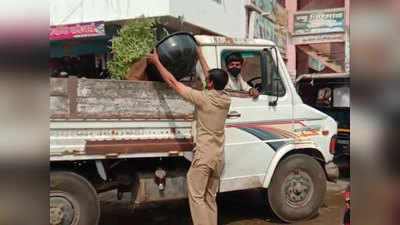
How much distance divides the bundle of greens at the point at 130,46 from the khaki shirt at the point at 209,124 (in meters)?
0.76

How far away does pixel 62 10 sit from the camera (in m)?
11.9

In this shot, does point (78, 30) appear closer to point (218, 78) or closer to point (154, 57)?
point (154, 57)

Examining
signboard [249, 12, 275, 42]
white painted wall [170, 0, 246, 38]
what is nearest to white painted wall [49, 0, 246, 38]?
white painted wall [170, 0, 246, 38]

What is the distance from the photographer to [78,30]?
1140cm

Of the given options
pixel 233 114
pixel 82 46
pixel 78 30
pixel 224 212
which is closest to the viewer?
pixel 233 114

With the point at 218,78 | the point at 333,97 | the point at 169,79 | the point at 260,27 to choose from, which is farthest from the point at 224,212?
the point at 260,27

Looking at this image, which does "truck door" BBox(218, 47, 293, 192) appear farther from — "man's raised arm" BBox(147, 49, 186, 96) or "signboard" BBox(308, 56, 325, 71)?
"signboard" BBox(308, 56, 325, 71)

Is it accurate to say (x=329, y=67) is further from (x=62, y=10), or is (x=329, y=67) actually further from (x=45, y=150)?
(x=45, y=150)

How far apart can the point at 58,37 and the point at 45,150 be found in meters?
11.3

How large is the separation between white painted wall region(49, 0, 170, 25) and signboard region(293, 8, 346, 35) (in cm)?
993

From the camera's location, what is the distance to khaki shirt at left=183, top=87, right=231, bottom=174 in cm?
395

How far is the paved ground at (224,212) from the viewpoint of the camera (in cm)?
540

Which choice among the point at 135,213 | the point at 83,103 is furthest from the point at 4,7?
the point at 135,213

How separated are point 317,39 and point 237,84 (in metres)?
14.9
